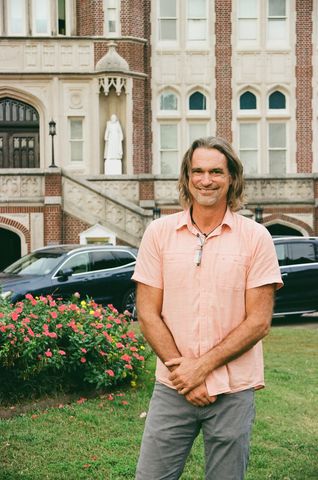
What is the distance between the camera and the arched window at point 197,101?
106ft

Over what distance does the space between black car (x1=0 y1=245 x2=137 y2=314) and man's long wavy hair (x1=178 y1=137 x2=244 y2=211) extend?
38.0ft

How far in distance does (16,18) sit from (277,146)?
1088 centimetres

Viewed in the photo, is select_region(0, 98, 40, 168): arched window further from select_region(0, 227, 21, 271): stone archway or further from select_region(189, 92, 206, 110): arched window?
select_region(189, 92, 206, 110): arched window

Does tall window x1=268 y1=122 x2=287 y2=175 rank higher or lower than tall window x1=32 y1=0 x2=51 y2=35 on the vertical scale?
lower

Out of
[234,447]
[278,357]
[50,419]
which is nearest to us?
[234,447]

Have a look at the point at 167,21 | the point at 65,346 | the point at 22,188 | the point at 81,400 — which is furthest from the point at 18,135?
the point at 81,400

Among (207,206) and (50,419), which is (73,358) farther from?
(207,206)

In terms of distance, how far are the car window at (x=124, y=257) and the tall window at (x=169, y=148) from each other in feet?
48.5

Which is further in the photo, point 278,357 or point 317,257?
point 317,257

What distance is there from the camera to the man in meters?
3.68

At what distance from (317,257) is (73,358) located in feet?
31.8

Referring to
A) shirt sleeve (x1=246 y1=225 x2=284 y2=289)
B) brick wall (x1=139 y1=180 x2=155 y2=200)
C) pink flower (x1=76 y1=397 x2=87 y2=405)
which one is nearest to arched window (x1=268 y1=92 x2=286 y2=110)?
brick wall (x1=139 y1=180 x2=155 y2=200)

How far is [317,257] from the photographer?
16.9m

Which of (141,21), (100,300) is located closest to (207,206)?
(100,300)
